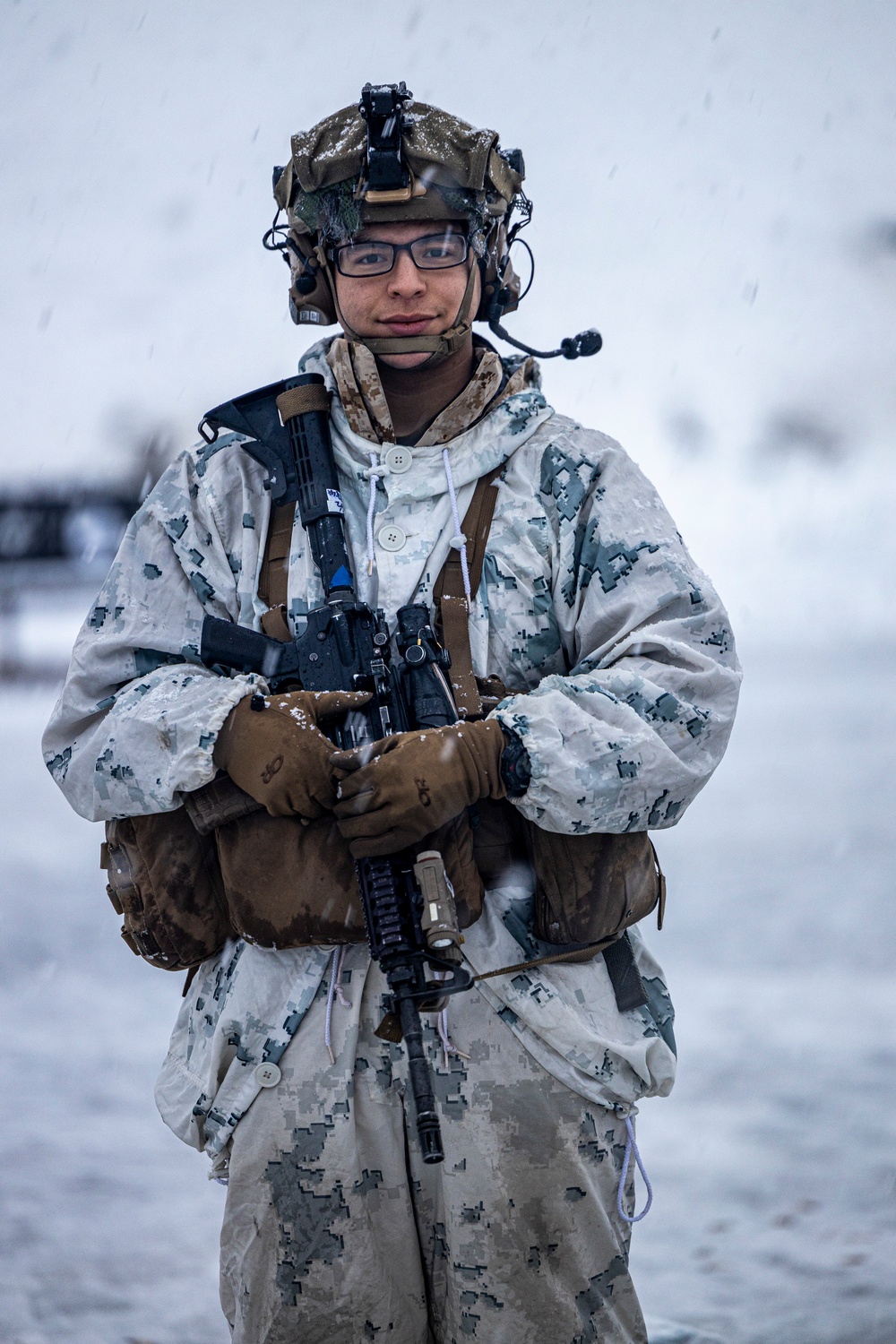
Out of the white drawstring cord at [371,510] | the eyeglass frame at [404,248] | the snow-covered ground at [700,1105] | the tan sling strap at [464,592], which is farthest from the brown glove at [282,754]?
the snow-covered ground at [700,1105]

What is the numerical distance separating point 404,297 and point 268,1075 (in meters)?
1.31

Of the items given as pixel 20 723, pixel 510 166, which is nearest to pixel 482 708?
pixel 510 166

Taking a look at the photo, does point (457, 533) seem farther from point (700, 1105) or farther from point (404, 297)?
point (700, 1105)

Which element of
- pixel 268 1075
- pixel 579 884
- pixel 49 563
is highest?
pixel 49 563

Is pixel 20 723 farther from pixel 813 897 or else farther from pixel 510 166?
pixel 510 166

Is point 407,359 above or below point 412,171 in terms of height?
below

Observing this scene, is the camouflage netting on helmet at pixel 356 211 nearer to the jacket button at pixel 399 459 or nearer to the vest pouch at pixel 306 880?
the jacket button at pixel 399 459

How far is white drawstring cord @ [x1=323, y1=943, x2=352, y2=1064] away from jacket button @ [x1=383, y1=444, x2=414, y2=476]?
0.80 meters

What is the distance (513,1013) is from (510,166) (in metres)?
1.49

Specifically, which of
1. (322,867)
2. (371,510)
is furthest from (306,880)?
(371,510)

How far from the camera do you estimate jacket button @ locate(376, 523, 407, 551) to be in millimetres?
2158

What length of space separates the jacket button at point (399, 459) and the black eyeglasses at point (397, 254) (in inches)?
12.0

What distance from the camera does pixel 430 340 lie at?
220 centimetres

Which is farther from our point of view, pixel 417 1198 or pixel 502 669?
pixel 502 669
